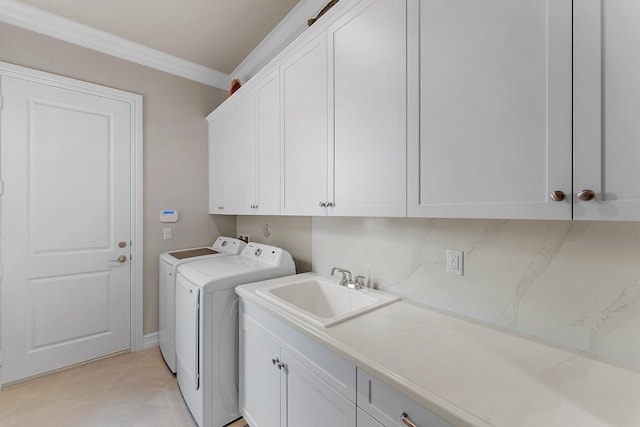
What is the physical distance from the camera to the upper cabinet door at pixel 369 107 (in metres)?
1.10

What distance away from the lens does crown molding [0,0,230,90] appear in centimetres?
204

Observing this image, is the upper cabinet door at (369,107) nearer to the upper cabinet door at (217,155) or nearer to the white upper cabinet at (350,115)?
the white upper cabinet at (350,115)

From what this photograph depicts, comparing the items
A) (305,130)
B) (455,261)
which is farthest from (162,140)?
(455,261)

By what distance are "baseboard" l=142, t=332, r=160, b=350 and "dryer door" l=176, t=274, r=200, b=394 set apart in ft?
2.83

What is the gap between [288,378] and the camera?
4.19 feet

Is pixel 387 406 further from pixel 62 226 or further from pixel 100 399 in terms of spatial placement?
pixel 62 226

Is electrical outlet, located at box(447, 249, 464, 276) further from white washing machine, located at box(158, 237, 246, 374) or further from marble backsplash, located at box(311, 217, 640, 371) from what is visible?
white washing machine, located at box(158, 237, 246, 374)

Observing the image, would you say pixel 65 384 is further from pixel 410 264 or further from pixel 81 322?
pixel 410 264

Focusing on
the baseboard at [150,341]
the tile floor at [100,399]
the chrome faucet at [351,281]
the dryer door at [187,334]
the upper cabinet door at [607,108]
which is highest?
the upper cabinet door at [607,108]

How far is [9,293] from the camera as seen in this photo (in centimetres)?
208

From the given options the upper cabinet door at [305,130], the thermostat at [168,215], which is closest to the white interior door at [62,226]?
the thermostat at [168,215]

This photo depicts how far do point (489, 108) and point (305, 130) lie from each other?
3.12 feet

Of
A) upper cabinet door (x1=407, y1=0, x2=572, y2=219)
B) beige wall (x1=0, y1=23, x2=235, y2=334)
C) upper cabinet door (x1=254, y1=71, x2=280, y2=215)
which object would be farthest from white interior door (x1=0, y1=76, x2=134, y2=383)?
upper cabinet door (x1=407, y1=0, x2=572, y2=219)

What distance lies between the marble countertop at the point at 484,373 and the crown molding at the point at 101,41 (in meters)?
2.81
